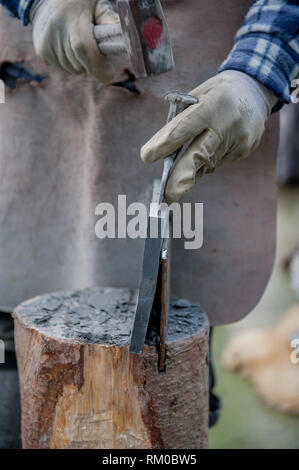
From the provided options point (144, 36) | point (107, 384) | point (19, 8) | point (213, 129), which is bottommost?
point (107, 384)

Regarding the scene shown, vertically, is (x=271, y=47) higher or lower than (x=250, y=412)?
higher

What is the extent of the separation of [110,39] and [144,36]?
6.3 inches

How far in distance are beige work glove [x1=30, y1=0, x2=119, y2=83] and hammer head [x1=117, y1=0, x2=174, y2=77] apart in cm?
15

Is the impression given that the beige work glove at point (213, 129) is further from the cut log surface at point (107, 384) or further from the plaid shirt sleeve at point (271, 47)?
the cut log surface at point (107, 384)

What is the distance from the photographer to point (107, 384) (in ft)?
3.30

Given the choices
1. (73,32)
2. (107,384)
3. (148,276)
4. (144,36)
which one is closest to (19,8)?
(73,32)

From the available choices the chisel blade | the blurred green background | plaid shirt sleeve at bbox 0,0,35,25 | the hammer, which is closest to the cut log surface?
the chisel blade

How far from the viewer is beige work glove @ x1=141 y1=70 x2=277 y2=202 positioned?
3.09 feet

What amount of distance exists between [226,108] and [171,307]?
0.45 metres

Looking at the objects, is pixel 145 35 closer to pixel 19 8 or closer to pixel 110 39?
pixel 110 39

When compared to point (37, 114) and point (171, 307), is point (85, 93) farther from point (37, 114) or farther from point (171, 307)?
point (171, 307)

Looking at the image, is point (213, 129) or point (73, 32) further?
point (73, 32)

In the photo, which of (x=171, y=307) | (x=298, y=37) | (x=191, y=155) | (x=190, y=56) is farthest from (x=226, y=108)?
(x=171, y=307)

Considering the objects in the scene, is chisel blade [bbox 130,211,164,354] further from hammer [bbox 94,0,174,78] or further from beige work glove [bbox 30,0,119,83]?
beige work glove [bbox 30,0,119,83]
